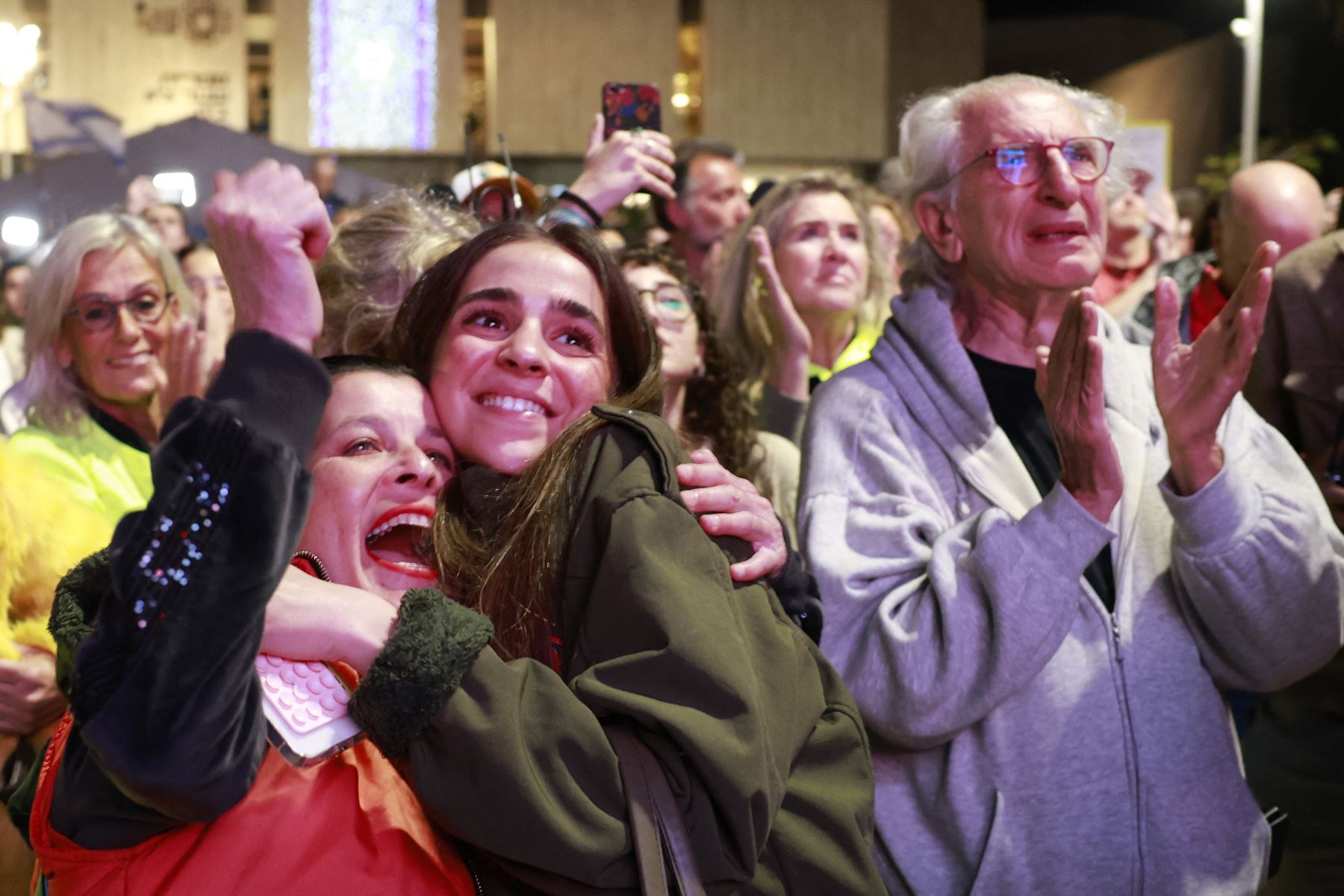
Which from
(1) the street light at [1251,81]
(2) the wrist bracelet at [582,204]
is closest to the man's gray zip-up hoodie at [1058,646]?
(2) the wrist bracelet at [582,204]

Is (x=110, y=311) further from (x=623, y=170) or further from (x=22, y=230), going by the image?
(x=22, y=230)

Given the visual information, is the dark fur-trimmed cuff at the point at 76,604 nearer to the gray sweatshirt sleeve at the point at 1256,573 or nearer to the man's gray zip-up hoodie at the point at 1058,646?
the man's gray zip-up hoodie at the point at 1058,646

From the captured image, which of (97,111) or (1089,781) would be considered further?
(97,111)

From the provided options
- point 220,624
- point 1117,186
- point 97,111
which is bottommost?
point 220,624

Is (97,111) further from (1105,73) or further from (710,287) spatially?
(1105,73)

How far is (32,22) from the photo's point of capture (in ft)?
52.0

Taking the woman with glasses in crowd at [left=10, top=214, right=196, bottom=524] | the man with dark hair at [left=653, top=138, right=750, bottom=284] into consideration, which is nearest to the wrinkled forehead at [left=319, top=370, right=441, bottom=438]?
the woman with glasses in crowd at [left=10, top=214, right=196, bottom=524]

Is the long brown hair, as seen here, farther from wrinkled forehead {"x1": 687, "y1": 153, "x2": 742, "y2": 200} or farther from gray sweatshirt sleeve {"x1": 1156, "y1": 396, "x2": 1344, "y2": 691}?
wrinkled forehead {"x1": 687, "y1": 153, "x2": 742, "y2": 200}

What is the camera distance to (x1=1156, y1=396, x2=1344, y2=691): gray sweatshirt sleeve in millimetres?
2127

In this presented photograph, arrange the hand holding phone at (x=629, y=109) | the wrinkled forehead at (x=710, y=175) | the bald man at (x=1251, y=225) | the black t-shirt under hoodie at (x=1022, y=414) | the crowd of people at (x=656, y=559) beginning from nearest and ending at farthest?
the crowd of people at (x=656, y=559) → the black t-shirt under hoodie at (x=1022, y=414) → the hand holding phone at (x=629, y=109) → the bald man at (x=1251, y=225) → the wrinkled forehead at (x=710, y=175)

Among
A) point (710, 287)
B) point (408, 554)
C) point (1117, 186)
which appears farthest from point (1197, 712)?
point (710, 287)

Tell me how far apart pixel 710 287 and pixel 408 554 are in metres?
3.07

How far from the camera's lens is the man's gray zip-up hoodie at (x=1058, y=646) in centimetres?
209

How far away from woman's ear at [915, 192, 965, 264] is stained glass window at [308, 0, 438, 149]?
1527cm
